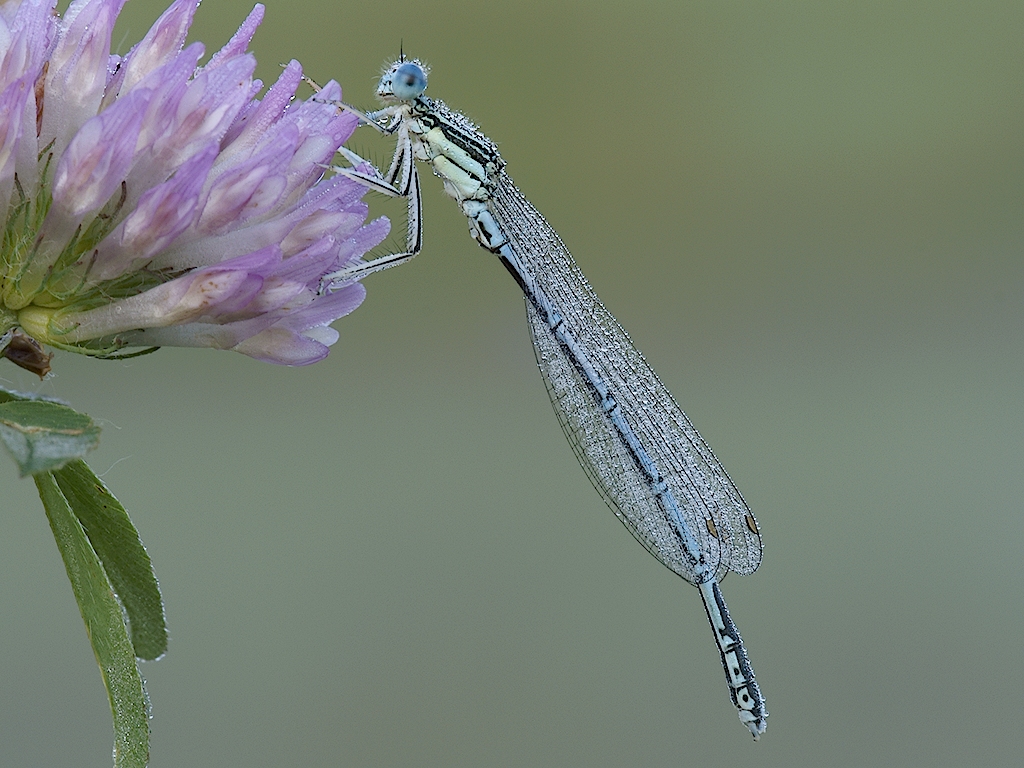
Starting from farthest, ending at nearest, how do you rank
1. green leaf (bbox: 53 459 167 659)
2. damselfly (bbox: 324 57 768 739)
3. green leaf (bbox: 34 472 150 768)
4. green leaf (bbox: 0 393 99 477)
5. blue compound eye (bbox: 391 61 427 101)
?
1. damselfly (bbox: 324 57 768 739)
2. blue compound eye (bbox: 391 61 427 101)
3. green leaf (bbox: 53 459 167 659)
4. green leaf (bbox: 34 472 150 768)
5. green leaf (bbox: 0 393 99 477)

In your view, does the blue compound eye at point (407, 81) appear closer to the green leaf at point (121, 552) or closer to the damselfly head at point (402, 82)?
the damselfly head at point (402, 82)

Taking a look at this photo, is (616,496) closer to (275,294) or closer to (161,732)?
(275,294)

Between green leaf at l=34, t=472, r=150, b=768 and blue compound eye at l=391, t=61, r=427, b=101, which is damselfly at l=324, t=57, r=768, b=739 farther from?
green leaf at l=34, t=472, r=150, b=768

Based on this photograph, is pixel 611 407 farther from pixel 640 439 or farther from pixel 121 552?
pixel 121 552

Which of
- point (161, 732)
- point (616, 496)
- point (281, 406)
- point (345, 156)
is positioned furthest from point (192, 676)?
point (345, 156)

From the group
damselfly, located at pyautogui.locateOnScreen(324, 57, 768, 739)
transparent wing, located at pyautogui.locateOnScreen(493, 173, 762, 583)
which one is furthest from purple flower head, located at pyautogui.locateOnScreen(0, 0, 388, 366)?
transparent wing, located at pyautogui.locateOnScreen(493, 173, 762, 583)

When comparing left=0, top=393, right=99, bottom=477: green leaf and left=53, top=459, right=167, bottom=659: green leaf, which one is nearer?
left=0, top=393, right=99, bottom=477: green leaf
